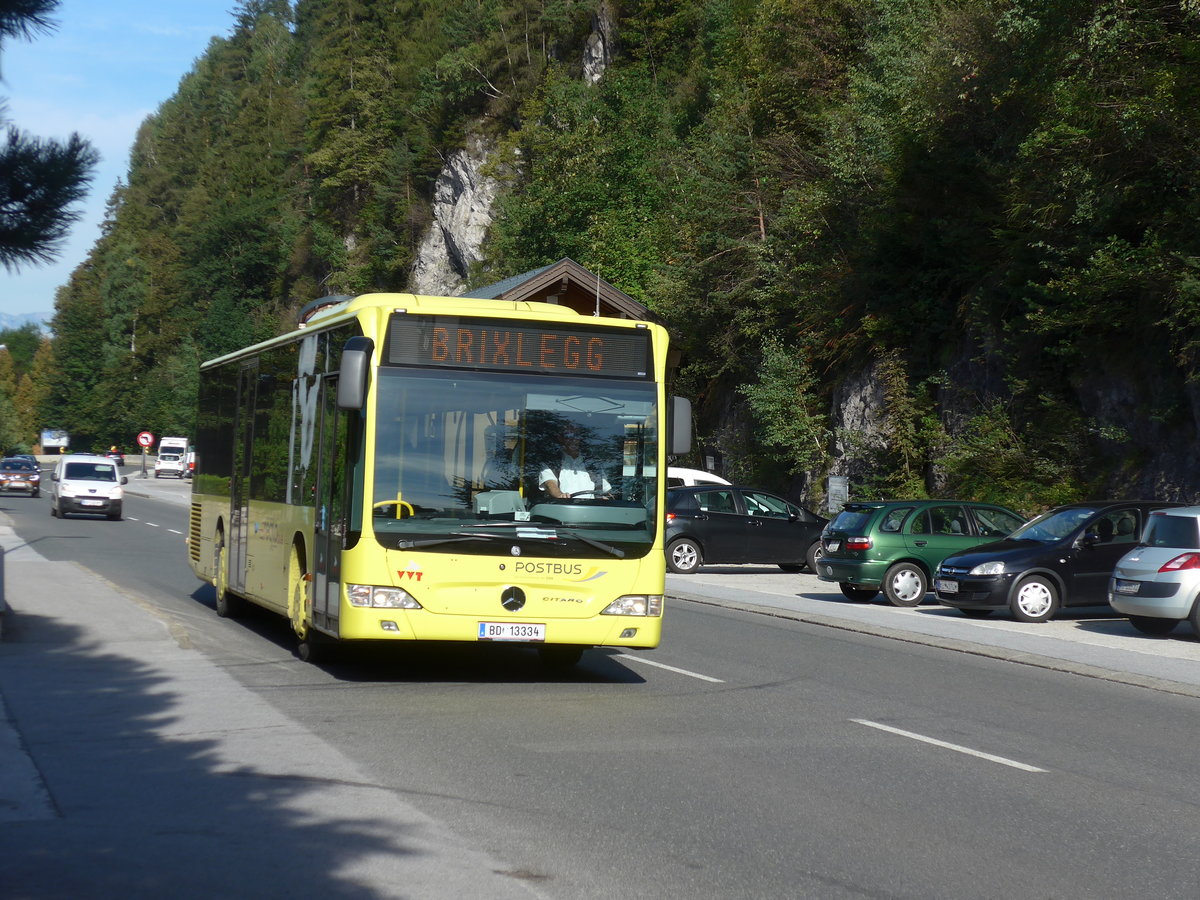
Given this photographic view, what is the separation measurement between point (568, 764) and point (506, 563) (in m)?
3.13

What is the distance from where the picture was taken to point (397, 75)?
95125 millimetres

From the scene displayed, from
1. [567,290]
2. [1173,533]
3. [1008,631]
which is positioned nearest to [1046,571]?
[1008,631]

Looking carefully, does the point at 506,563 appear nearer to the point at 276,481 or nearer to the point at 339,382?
the point at 339,382

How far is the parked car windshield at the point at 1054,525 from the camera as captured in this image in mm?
19781

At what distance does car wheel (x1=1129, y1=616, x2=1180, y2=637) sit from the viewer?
1770 centimetres

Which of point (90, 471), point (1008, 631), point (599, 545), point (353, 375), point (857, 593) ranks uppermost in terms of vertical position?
point (353, 375)

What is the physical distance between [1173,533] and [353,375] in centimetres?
1078

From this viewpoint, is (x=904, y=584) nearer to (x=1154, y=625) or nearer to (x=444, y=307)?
(x=1154, y=625)

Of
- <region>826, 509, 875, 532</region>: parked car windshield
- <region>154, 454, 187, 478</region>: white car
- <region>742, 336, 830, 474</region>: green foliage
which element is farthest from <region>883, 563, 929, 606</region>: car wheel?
<region>154, 454, 187, 478</region>: white car

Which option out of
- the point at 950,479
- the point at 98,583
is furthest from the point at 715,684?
the point at 950,479

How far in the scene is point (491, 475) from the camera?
11.3 meters

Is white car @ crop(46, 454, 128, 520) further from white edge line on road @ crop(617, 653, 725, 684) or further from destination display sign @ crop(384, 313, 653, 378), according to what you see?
destination display sign @ crop(384, 313, 653, 378)

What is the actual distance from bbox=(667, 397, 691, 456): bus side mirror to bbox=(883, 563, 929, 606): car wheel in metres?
10.9

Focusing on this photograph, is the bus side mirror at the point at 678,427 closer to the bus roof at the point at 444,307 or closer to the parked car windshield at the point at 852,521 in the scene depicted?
the bus roof at the point at 444,307
